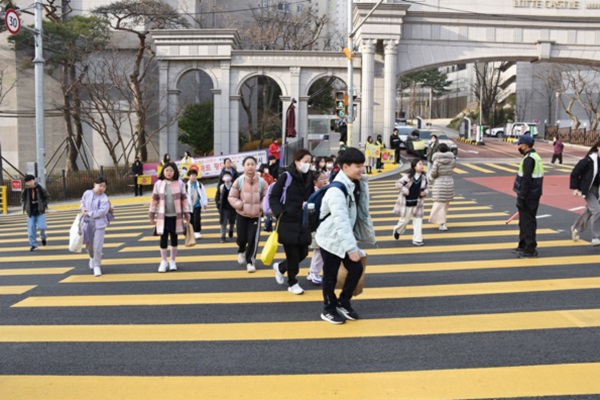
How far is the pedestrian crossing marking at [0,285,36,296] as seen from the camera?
8516mm

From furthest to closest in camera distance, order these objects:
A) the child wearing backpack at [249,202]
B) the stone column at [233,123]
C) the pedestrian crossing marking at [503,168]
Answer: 1. the stone column at [233,123]
2. the pedestrian crossing marking at [503,168]
3. the child wearing backpack at [249,202]

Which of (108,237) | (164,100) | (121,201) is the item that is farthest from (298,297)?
(164,100)

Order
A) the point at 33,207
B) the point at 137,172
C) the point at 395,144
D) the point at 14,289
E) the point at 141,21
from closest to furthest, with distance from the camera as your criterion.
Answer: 1. the point at 14,289
2. the point at 33,207
3. the point at 137,172
4. the point at 395,144
5. the point at 141,21

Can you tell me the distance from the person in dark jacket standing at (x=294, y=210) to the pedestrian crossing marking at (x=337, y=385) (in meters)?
2.73

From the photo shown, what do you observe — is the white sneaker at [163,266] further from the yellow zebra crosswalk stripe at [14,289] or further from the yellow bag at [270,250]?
the yellow bag at [270,250]

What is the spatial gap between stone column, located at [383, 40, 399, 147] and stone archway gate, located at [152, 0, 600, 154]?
2.3 inches

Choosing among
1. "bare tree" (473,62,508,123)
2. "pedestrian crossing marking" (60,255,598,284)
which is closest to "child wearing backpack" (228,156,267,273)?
"pedestrian crossing marking" (60,255,598,284)

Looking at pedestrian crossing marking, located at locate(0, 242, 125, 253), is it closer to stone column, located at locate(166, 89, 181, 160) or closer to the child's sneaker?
the child's sneaker

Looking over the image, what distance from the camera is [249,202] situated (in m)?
8.94

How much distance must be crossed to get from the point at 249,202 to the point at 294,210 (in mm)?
1517

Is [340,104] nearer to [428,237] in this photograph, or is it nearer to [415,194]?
[428,237]

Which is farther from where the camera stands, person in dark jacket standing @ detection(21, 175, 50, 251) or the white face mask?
person in dark jacket standing @ detection(21, 175, 50, 251)

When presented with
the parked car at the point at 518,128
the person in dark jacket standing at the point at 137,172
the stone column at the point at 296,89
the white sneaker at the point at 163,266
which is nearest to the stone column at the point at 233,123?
the stone column at the point at 296,89

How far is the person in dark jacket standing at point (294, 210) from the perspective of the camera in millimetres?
7547
